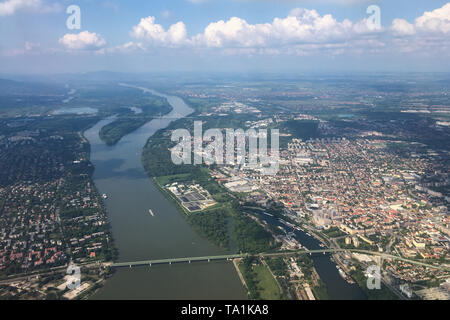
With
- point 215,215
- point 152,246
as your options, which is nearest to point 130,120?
point 215,215

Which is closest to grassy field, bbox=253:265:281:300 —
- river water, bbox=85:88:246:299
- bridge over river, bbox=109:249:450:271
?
river water, bbox=85:88:246:299

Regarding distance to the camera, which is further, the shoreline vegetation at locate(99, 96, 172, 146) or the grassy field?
the shoreline vegetation at locate(99, 96, 172, 146)

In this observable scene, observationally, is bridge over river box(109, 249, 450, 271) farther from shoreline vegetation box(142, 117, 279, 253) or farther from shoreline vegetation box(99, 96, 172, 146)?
shoreline vegetation box(99, 96, 172, 146)

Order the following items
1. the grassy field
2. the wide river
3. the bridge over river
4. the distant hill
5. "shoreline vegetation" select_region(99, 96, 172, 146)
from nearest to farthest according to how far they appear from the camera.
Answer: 1. the grassy field
2. the wide river
3. the bridge over river
4. "shoreline vegetation" select_region(99, 96, 172, 146)
5. the distant hill

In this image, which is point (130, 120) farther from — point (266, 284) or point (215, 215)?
point (266, 284)

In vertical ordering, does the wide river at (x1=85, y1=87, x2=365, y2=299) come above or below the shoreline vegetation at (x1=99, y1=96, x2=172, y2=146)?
below

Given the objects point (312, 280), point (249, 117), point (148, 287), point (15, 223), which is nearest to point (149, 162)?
point (15, 223)

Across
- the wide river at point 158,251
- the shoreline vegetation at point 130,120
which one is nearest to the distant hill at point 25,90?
the shoreline vegetation at point 130,120
